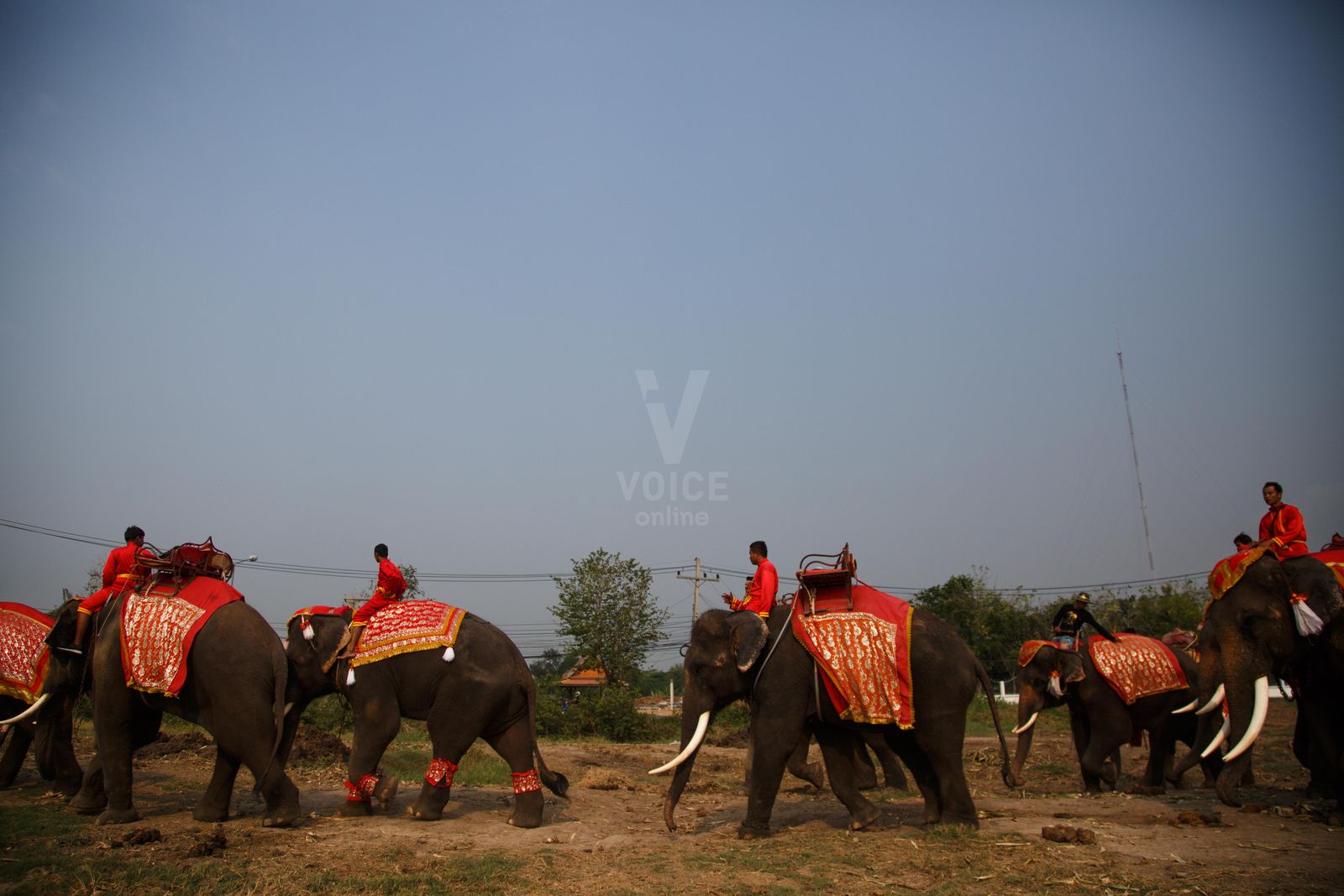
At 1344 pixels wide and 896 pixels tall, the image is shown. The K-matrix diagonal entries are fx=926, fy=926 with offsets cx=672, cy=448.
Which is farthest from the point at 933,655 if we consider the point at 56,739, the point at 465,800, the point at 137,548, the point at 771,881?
the point at 56,739

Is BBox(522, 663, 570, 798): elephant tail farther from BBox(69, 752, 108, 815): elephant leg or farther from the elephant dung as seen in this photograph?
the elephant dung

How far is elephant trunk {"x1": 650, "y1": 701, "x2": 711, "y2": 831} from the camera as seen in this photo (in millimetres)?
9945

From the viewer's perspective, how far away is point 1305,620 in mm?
10312

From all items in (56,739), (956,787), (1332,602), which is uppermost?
(1332,602)

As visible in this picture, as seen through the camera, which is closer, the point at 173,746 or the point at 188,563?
the point at 188,563

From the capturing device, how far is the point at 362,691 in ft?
35.4

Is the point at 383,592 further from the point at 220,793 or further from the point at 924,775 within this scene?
the point at 924,775

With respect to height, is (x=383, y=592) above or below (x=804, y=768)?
above

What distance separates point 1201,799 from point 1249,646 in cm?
317

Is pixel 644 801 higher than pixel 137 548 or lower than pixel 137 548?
lower

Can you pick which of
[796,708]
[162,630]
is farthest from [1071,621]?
[162,630]

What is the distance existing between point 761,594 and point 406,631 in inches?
167

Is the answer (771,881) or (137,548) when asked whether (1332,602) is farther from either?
(137,548)

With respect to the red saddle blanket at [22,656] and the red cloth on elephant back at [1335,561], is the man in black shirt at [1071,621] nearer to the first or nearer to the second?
the red cloth on elephant back at [1335,561]
